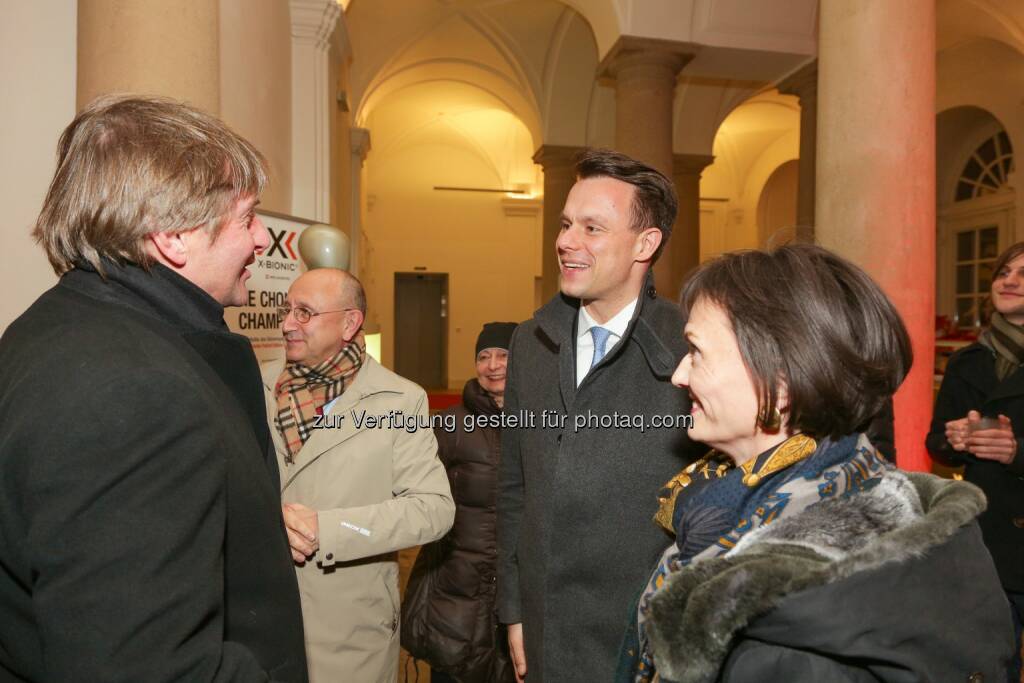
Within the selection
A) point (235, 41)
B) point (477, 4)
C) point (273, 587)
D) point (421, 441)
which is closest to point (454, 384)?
point (477, 4)

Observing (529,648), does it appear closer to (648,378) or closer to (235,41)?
(648,378)

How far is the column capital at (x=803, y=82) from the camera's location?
7969 mm

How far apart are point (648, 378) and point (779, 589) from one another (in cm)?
101

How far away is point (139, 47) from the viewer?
2.70m

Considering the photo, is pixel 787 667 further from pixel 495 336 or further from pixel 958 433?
pixel 495 336

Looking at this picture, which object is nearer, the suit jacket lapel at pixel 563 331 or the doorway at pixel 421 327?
the suit jacket lapel at pixel 563 331

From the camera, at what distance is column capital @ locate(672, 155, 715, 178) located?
36.5 ft

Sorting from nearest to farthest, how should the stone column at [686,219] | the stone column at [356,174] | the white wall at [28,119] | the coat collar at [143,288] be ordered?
the coat collar at [143,288] → the white wall at [28,119] → the stone column at [686,219] → the stone column at [356,174]

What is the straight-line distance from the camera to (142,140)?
3.59 ft

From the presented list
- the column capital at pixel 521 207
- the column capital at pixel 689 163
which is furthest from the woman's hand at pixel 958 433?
the column capital at pixel 521 207

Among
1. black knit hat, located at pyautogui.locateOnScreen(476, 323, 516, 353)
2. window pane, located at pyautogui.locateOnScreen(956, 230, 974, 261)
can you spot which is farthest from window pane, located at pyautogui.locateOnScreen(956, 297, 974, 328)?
black knit hat, located at pyautogui.locateOnScreen(476, 323, 516, 353)

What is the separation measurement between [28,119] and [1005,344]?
4275 mm

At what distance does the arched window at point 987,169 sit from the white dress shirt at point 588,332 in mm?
12292

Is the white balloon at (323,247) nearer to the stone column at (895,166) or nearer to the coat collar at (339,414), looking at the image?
the coat collar at (339,414)
